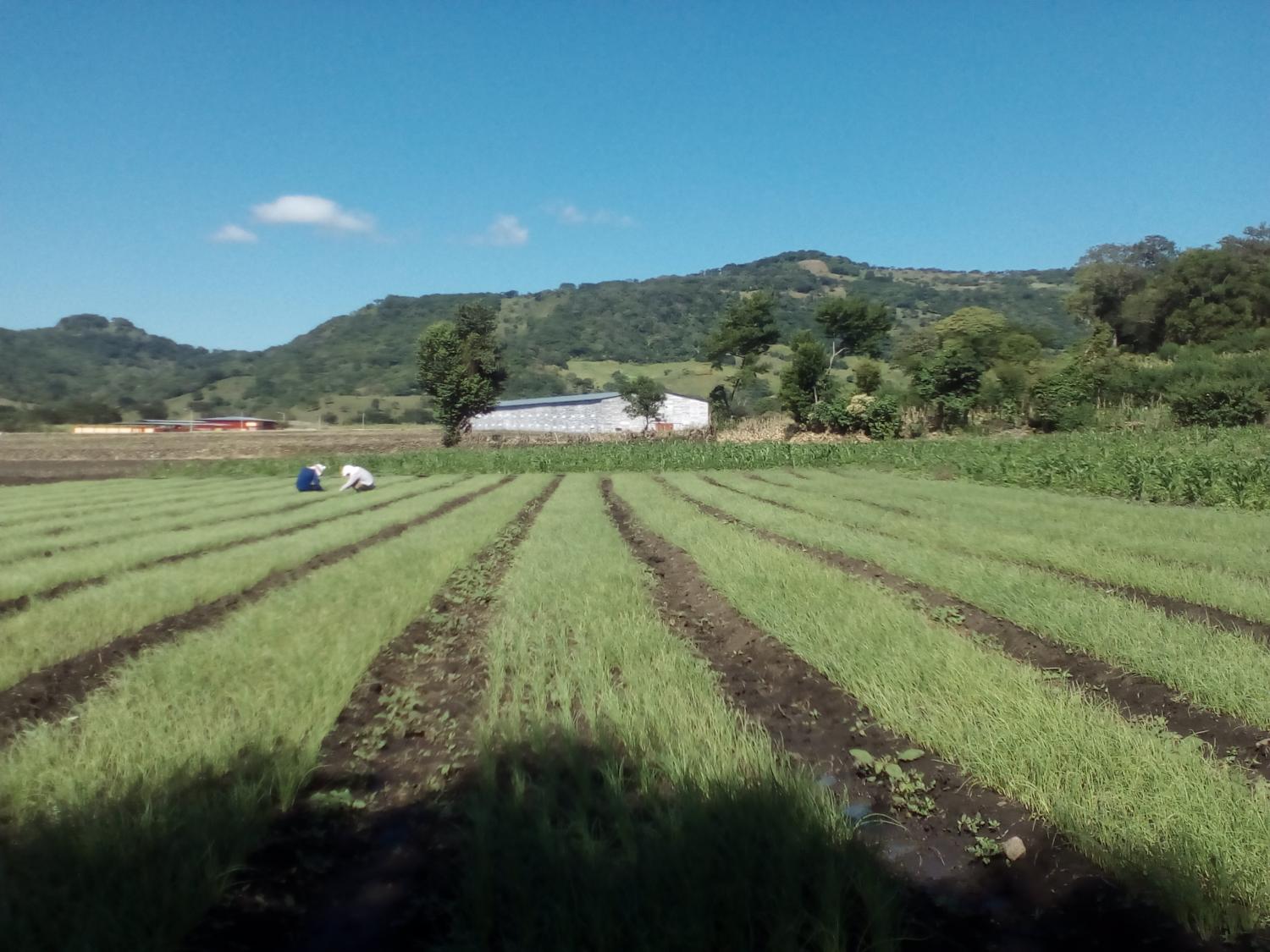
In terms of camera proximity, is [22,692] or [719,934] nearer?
[719,934]

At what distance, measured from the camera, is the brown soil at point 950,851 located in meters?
2.49

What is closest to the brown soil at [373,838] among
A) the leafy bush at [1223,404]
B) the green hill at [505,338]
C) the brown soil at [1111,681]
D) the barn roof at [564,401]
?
the brown soil at [1111,681]

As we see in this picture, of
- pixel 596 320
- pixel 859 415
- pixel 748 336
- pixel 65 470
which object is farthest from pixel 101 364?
pixel 859 415

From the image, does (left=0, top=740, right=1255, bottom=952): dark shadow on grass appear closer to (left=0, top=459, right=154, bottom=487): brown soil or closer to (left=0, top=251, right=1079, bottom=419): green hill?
(left=0, top=459, right=154, bottom=487): brown soil

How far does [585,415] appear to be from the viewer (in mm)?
69938

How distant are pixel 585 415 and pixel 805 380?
29.9 m

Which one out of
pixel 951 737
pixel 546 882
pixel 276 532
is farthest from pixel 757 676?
pixel 276 532

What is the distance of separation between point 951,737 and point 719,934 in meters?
1.90

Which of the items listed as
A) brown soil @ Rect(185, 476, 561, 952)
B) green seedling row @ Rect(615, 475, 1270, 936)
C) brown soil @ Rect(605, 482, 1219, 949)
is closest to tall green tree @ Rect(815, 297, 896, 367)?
green seedling row @ Rect(615, 475, 1270, 936)

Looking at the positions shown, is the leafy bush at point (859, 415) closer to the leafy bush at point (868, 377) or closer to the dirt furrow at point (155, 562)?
the leafy bush at point (868, 377)

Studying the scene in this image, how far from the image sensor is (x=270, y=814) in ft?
10.8

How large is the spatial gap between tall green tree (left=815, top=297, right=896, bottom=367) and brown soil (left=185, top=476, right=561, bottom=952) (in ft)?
180

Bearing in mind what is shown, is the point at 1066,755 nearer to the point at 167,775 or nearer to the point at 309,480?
the point at 167,775

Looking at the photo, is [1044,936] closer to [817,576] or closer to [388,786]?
[388,786]
